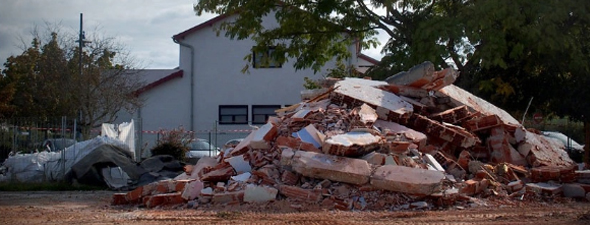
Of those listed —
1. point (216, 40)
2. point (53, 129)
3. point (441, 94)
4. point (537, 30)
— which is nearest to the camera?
point (441, 94)

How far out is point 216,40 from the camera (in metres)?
32.3

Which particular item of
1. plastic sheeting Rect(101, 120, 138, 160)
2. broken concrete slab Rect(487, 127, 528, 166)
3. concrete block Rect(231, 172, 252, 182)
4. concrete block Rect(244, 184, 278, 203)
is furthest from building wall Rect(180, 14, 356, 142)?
concrete block Rect(244, 184, 278, 203)

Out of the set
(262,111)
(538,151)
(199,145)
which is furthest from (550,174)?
(262,111)

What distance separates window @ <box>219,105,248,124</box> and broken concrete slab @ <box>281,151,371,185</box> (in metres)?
21.1

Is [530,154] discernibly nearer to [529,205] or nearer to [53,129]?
[529,205]

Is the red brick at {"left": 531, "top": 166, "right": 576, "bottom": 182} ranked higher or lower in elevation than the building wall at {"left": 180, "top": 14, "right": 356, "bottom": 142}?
lower

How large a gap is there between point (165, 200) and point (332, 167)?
2.92 metres

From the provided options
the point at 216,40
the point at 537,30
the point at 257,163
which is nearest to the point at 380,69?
the point at 537,30

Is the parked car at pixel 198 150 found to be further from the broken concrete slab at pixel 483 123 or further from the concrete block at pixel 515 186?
the concrete block at pixel 515 186

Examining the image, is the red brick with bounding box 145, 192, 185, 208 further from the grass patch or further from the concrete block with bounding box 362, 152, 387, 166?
the grass patch

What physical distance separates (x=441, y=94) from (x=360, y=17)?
644 cm

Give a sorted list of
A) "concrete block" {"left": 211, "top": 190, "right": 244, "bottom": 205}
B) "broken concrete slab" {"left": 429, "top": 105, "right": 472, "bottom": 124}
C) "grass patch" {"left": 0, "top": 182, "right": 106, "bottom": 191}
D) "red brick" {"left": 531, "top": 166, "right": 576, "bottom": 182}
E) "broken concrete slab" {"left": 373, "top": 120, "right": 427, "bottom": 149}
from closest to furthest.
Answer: "concrete block" {"left": 211, "top": 190, "right": 244, "bottom": 205} → "broken concrete slab" {"left": 373, "top": 120, "right": 427, "bottom": 149} → "red brick" {"left": 531, "top": 166, "right": 576, "bottom": 182} → "broken concrete slab" {"left": 429, "top": 105, "right": 472, "bottom": 124} → "grass patch" {"left": 0, "top": 182, "right": 106, "bottom": 191}

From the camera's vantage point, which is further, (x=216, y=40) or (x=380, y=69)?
(x=216, y=40)

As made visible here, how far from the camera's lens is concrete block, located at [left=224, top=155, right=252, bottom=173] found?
40.3ft
